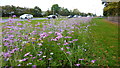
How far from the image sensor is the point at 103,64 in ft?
7.86

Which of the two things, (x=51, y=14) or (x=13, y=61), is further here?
(x=51, y=14)

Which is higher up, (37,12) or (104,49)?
(37,12)

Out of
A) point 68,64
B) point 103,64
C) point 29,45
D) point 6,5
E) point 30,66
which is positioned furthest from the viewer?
point 6,5

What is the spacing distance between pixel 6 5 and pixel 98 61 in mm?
2693

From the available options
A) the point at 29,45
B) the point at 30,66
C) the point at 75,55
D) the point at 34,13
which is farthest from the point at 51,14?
the point at 30,66

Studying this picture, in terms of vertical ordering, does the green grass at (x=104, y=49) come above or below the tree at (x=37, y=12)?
below

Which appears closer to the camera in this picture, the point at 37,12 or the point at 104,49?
the point at 104,49

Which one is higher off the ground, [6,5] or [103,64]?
[6,5]

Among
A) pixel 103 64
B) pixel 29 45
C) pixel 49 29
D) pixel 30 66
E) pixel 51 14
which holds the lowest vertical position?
pixel 103 64

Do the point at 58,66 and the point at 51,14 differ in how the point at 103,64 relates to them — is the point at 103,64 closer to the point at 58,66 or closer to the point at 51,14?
the point at 58,66

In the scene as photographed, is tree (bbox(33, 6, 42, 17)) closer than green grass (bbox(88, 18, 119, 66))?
No

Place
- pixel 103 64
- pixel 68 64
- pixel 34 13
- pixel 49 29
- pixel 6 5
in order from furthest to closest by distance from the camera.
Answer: pixel 34 13 < pixel 49 29 < pixel 6 5 < pixel 103 64 < pixel 68 64

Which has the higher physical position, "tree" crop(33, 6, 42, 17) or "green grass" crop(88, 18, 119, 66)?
"tree" crop(33, 6, 42, 17)

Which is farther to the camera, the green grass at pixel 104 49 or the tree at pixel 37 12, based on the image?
the tree at pixel 37 12
